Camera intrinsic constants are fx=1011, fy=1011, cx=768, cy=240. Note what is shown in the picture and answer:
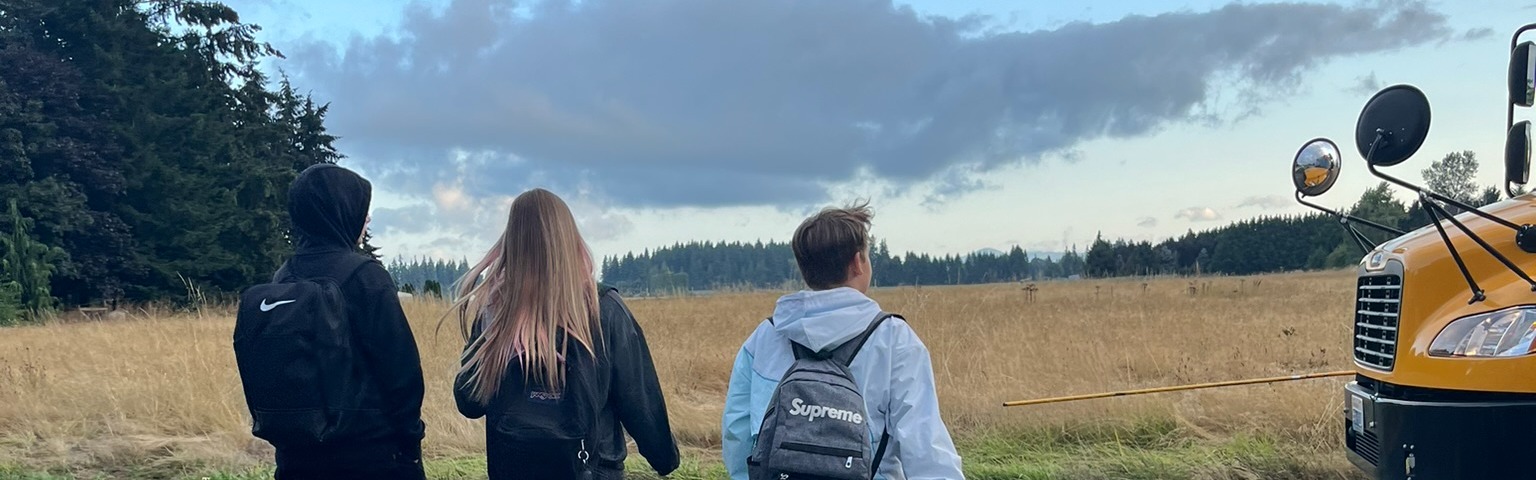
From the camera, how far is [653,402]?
129 inches

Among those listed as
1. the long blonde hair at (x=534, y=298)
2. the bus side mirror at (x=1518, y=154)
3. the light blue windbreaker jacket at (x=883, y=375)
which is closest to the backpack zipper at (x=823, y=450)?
the light blue windbreaker jacket at (x=883, y=375)

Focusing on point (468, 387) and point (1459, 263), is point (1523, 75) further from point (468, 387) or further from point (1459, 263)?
point (468, 387)

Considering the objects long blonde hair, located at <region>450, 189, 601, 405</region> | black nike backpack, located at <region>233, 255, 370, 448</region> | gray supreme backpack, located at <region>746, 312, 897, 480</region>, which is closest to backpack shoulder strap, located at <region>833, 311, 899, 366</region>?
gray supreme backpack, located at <region>746, 312, 897, 480</region>

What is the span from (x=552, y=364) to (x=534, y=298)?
0.23 metres

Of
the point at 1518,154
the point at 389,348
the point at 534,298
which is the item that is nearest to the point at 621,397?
the point at 534,298

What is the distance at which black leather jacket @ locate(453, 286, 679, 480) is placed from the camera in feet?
10.4

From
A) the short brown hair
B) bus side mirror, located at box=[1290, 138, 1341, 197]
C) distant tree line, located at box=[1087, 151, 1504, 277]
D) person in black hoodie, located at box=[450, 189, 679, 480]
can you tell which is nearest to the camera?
the short brown hair

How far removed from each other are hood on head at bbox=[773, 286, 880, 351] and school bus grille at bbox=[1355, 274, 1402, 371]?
2.26m

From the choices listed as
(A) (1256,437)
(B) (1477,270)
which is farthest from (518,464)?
(A) (1256,437)

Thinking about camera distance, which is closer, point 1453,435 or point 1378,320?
point 1453,435

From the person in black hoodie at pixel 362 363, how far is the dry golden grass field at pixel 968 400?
3.01m

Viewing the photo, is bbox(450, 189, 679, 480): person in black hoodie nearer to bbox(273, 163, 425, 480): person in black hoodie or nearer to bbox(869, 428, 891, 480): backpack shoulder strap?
bbox(273, 163, 425, 480): person in black hoodie

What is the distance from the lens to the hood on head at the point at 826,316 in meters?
2.73

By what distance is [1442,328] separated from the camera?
346 cm
